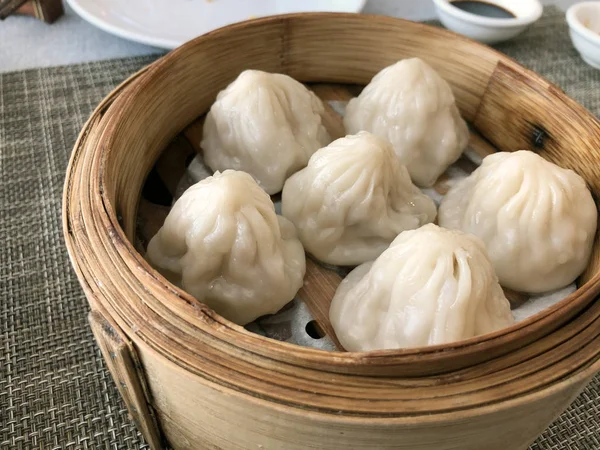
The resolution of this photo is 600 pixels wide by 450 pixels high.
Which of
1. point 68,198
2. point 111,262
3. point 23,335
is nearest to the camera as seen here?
point 111,262

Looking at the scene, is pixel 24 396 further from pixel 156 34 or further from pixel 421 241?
pixel 156 34

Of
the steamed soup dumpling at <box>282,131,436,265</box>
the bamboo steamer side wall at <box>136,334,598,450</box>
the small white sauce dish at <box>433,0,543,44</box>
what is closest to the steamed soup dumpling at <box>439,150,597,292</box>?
the steamed soup dumpling at <box>282,131,436,265</box>

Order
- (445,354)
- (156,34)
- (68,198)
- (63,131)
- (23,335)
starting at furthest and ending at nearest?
1. (156,34)
2. (63,131)
3. (23,335)
4. (68,198)
5. (445,354)

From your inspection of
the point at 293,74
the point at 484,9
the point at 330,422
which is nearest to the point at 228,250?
the point at 330,422

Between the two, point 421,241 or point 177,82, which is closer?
point 421,241

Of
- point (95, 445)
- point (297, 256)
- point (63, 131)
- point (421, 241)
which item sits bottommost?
point (95, 445)

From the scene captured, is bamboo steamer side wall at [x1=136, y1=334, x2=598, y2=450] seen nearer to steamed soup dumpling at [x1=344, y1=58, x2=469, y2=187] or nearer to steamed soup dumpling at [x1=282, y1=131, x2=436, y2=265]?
steamed soup dumpling at [x1=282, y1=131, x2=436, y2=265]

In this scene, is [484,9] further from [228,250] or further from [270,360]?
[270,360]

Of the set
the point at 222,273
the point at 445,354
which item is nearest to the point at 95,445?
the point at 222,273
